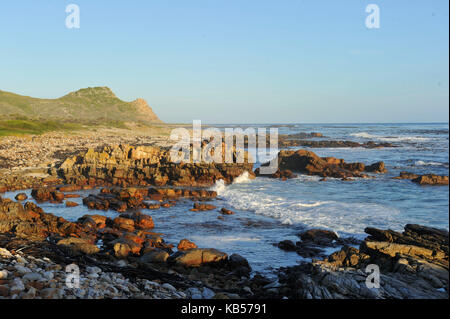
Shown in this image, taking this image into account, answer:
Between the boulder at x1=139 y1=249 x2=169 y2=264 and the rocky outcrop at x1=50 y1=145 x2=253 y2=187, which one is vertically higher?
the rocky outcrop at x1=50 y1=145 x2=253 y2=187

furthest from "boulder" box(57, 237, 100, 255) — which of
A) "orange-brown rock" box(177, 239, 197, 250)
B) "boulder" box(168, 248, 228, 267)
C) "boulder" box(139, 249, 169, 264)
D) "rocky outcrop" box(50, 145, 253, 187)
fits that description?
"rocky outcrop" box(50, 145, 253, 187)

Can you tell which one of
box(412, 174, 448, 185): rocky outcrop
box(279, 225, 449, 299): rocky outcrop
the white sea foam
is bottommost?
the white sea foam

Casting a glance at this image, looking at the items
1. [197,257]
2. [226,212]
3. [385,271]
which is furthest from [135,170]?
[385,271]

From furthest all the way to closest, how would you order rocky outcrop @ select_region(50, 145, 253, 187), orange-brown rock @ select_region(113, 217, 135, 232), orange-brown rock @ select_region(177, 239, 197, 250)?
1. rocky outcrop @ select_region(50, 145, 253, 187)
2. orange-brown rock @ select_region(113, 217, 135, 232)
3. orange-brown rock @ select_region(177, 239, 197, 250)

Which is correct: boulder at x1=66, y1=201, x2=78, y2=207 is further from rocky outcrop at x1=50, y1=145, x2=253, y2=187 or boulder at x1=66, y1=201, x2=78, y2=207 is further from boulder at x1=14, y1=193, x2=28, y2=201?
rocky outcrop at x1=50, y1=145, x2=253, y2=187

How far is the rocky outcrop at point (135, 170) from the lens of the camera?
2703 cm

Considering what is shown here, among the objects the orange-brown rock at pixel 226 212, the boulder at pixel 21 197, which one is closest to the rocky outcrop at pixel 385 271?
the orange-brown rock at pixel 226 212

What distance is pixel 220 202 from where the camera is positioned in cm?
2152

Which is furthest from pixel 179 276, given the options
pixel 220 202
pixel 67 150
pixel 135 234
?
pixel 67 150

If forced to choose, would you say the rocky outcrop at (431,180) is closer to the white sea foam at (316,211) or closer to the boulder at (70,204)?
the white sea foam at (316,211)

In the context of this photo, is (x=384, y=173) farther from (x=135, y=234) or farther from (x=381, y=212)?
(x=135, y=234)

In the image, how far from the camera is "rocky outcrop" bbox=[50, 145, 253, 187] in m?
27.0

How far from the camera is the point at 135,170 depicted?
28.5 m

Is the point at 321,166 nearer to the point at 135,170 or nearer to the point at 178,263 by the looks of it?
the point at 135,170
